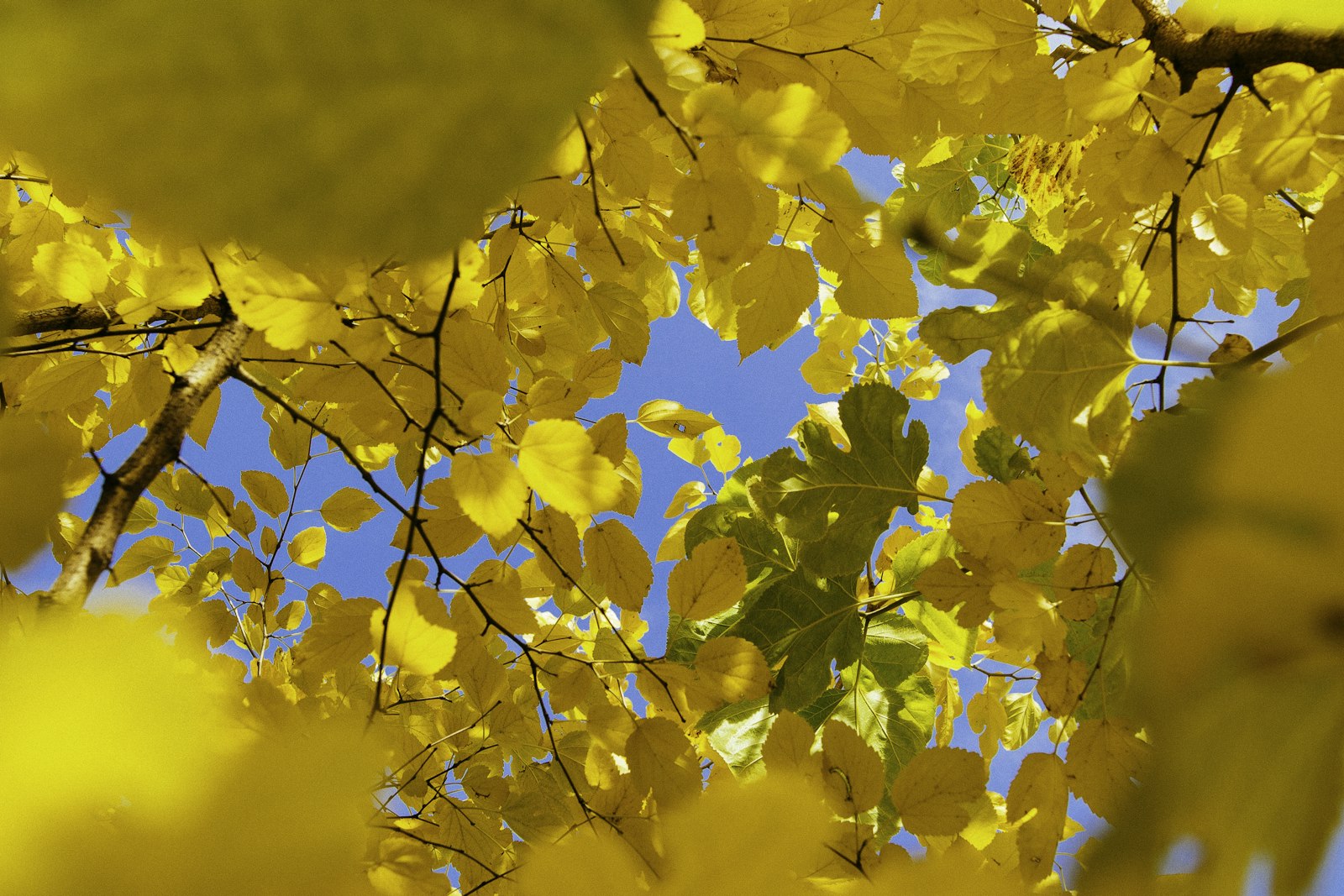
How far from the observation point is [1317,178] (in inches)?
22.8

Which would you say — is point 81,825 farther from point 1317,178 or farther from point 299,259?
point 1317,178

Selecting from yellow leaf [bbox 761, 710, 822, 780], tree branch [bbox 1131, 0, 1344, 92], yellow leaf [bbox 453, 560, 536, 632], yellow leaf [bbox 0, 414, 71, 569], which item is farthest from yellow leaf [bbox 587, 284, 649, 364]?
yellow leaf [bbox 0, 414, 71, 569]

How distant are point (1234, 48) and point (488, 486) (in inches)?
23.0

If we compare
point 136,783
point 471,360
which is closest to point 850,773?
point 471,360

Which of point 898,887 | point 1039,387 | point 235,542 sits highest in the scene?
point 235,542

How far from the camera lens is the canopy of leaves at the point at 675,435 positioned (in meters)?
0.11

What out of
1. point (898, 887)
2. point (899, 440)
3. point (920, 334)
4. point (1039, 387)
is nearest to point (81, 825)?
point (898, 887)

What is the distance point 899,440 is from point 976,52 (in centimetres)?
35

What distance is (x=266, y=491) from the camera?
1.06 m

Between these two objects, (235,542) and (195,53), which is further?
(235,542)

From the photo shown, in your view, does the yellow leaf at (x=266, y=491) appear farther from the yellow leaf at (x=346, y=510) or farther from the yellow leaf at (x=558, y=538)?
the yellow leaf at (x=558, y=538)

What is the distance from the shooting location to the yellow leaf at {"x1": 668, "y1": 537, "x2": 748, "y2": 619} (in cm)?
65

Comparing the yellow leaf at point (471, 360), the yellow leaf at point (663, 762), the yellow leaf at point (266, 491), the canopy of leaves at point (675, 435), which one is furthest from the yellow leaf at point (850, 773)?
the yellow leaf at point (266, 491)

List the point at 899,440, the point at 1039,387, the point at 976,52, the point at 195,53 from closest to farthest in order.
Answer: the point at 195,53 → the point at 1039,387 → the point at 976,52 → the point at 899,440
